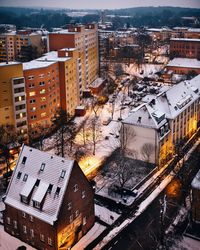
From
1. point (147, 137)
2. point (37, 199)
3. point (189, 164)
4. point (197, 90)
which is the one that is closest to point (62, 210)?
point (37, 199)

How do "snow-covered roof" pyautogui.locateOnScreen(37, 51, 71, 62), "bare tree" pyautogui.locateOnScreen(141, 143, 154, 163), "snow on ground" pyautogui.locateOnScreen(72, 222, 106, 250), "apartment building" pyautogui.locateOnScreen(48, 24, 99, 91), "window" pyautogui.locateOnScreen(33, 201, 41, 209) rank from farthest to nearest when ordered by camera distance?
"apartment building" pyautogui.locateOnScreen(48, 24, 99, 91) → "snow-covered roof" pyautogui.locateOnScreen(37, 51, 71, 62) → "bare tree" pyautogui.locateOnScreen(141, 143, 154, 163) → "snow on ground" pyautogui.locateOnScreen(72, 222, 106, 250) → "window" pyautogui.locateOnScreen(33, 201, 41, 209)

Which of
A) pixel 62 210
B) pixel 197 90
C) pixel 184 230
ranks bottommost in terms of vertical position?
pixel 184 230

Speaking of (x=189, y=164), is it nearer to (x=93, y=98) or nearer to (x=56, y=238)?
(x=56, y=238)

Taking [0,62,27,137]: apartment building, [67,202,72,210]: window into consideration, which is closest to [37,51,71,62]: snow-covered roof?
[0,62,27,137]: apartment building

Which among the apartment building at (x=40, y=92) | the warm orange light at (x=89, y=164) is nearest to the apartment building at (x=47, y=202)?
the warm orange light at (x=89, y=164)

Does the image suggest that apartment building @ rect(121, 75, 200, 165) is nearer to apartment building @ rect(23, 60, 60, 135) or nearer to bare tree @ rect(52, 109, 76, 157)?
bare tree @ rect(52, 109, 76, 157)

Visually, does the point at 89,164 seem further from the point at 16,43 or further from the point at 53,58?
the point at 16,43

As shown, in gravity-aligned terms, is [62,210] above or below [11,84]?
below
